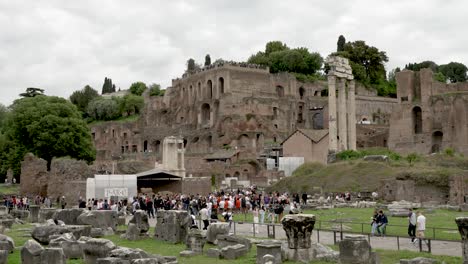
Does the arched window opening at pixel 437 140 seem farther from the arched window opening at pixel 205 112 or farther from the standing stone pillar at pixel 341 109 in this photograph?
the arched window opening at pixel 205 112

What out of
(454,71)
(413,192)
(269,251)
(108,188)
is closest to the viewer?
(269,251)

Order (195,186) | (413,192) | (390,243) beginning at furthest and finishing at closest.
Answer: (195,186)
(413,192)
(390,243)

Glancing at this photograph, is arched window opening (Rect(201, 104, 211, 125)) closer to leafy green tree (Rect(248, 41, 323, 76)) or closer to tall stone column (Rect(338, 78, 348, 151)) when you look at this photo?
leafy green tree (Rect(248, 41, 323, 76))

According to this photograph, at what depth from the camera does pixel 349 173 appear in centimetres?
4309

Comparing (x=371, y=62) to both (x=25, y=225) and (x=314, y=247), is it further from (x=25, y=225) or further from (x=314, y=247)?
(x=314, y=247)

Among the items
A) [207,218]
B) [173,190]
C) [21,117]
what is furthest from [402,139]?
[207,218]

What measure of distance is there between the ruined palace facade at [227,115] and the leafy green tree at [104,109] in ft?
45.7

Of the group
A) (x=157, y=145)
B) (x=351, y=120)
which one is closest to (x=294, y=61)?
(x=157, y=145)

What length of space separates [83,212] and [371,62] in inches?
3151

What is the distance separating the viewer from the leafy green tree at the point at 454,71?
4491 inches

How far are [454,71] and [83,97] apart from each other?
6955 centimetres

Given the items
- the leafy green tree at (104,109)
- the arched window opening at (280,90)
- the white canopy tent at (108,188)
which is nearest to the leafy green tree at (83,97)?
the leafy green tree at (104,109)

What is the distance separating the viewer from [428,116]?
67.2 meters

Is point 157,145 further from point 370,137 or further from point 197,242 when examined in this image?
point 197,242
